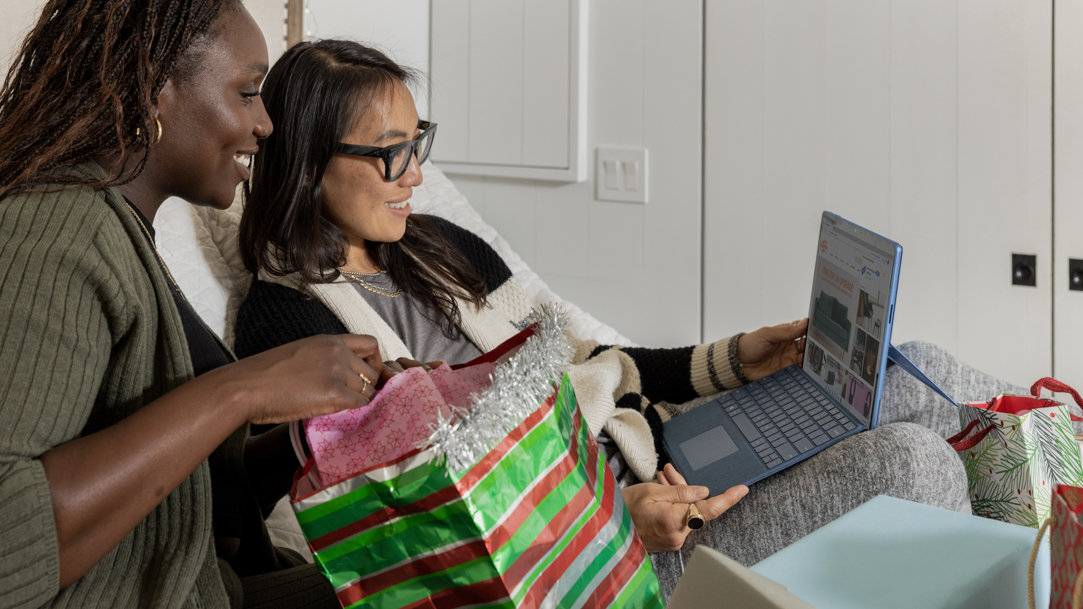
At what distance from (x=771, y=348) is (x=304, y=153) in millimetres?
753

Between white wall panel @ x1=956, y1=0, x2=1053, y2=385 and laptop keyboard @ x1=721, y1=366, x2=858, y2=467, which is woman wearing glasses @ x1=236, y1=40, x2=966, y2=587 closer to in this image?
laptop keyboard @ x1=721, y1=366, x2=858, y2=467

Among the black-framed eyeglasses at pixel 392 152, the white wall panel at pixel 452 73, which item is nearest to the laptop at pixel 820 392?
the black-framed eyeglasses at pixel 392 152

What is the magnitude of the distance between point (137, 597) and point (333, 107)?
0.80 meters

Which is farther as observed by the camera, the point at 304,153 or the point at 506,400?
the point at 304,153

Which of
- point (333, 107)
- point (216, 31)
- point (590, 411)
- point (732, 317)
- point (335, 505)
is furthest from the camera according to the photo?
point (732, 317)

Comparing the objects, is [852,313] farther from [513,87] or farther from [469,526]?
[513,87]

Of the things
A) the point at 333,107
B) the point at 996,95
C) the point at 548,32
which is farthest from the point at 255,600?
the point at 548,32

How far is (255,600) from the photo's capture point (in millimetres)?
1024

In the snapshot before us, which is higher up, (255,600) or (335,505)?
(335,505)

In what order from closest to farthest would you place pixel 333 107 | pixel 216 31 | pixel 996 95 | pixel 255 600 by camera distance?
pixel 216 31 < pixel 255 600 < pixel 333 107 < pixel 996 95

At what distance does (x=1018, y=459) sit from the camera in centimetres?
119

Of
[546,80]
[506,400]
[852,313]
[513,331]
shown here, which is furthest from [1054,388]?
[546,80]

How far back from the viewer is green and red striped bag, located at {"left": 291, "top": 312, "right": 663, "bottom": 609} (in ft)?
Result: 2.44

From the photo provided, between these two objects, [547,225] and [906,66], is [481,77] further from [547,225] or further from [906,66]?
[906,66]
